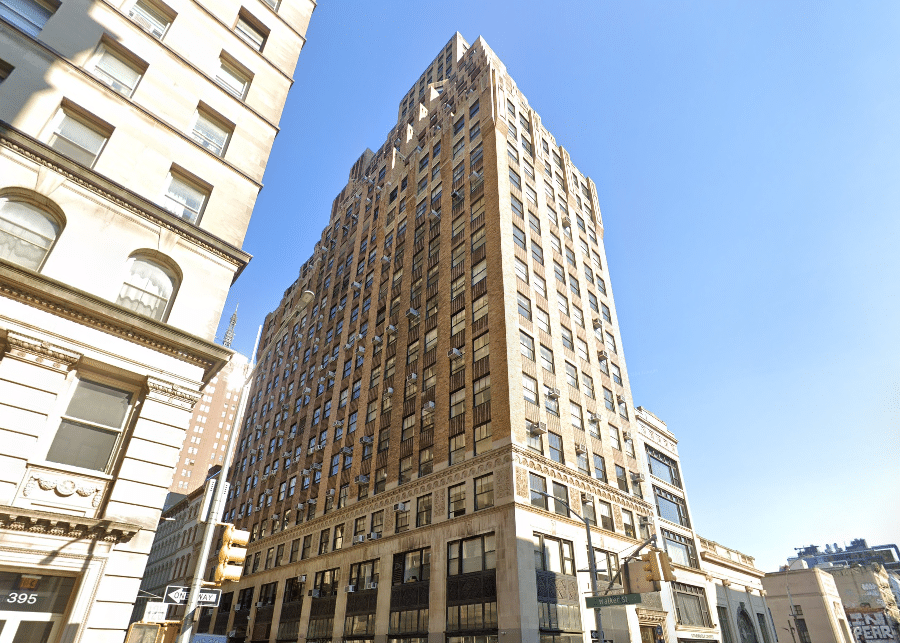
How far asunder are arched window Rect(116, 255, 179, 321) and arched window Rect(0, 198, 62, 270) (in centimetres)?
203

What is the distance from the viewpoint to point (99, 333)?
14.2m

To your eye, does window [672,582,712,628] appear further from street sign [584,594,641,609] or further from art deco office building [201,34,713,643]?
street sign [584,594,641,609]

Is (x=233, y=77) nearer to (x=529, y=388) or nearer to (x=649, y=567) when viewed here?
(x=529, y=388)

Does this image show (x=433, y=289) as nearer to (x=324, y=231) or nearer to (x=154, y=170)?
(x=154, y=170)

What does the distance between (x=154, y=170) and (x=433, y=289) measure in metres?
28.5

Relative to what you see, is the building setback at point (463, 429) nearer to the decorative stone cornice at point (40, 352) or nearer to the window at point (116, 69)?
the decorative stone cornice at point (40, 352)

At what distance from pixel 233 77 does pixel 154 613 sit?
19.9 m

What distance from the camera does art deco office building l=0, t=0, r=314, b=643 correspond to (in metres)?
12.1

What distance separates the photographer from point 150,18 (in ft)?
65.3

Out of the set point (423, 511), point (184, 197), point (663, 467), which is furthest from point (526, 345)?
point (184, 197)

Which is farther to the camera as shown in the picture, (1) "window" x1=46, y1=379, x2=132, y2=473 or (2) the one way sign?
(1) "window" x1=46, y1=379, x2=132, y2=473

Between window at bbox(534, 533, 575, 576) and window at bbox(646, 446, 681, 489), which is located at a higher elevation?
window at bbox(646, 446, 681, 489)

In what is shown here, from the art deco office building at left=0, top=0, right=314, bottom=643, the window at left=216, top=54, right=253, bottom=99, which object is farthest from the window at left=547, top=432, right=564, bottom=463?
the window at left=216, top=54, right=253, bottom=99

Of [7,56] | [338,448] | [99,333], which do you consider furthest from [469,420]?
[7,56]
